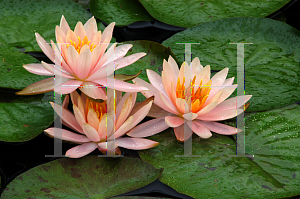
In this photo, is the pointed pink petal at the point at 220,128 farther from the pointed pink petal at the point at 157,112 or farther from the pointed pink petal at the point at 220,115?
the pointed pink petal at the point at 157,112

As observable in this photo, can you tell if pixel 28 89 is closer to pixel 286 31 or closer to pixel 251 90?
pixel 251 90

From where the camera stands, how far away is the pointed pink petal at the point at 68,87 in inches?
49.2

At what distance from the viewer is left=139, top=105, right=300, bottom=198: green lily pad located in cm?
118

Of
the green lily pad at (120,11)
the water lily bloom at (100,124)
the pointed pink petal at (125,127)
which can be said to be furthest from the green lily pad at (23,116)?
the green lily pad at (120,11)

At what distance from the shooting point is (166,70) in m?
1.42

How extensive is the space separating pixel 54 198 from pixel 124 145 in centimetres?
37

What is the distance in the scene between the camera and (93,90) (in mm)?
1311

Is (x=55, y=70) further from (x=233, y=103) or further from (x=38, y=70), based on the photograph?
(x=233, y=103)

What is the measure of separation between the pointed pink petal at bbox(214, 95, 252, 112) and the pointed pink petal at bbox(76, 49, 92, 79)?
0.68 meters

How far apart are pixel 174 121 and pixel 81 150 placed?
1.54ft

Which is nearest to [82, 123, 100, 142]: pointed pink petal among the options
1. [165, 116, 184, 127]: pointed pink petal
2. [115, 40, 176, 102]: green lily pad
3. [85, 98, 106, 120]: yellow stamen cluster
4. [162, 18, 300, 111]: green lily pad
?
[85, 98, 106, 120]: yellow stamen cluster

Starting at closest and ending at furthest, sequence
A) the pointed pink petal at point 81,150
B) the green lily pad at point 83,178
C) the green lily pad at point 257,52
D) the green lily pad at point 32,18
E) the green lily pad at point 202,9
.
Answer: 1. the green lily pad at point 83,178
2. the pointed pink petal at point 81,150
3. the green lily pad at point 257,52
4. the green lily pad at point 32,18
5. the green lily pad at point 202,9

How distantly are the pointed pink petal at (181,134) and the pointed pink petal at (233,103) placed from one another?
193 mm

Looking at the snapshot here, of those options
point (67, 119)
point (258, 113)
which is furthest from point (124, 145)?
point (258, 113)
